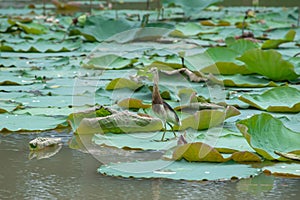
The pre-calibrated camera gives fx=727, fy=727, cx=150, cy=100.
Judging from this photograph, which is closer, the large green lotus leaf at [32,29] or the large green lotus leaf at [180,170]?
the large green lotus leaf at [180,170]

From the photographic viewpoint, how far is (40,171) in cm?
185

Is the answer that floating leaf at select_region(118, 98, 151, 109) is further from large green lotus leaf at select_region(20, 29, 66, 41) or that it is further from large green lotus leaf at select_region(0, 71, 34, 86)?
large green lotus leaf at select_region(20, 29, 66, 41)

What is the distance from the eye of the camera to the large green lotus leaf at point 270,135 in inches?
76.2

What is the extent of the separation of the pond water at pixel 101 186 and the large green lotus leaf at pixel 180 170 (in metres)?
0.01

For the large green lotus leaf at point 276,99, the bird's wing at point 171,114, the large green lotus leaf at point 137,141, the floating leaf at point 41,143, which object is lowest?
the floating leaf at point 41,143

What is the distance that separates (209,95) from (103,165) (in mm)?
966

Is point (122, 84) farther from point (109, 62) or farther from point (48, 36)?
point (48, 36)

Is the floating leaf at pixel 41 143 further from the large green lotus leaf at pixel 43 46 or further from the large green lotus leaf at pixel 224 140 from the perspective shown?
the large green lotus leaf at pixel 43 46

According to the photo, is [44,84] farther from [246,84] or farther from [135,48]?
[135,48]

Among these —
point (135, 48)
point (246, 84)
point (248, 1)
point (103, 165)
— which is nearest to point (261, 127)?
point (103, 165)

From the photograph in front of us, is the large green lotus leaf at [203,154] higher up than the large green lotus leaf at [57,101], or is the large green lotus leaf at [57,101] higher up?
the large green lotus leaf at [203,154]

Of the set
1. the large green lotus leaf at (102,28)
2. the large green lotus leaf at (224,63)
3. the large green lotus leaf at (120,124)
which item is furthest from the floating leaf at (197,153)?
the large green lotus leaf at (102,28)

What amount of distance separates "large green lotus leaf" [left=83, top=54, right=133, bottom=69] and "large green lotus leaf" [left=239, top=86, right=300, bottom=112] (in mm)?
1129

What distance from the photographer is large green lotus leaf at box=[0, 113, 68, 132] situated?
2.28 m
